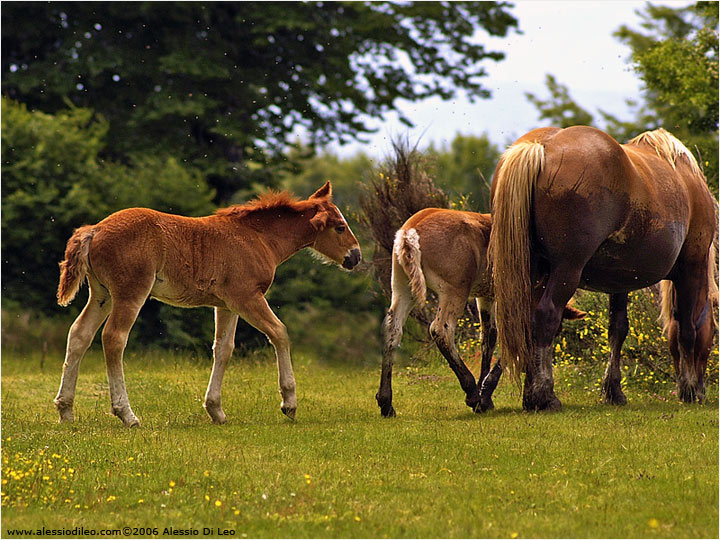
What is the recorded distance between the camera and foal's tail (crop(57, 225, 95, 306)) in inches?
345

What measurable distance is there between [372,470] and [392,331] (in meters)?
2.79

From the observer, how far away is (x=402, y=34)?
939 inches

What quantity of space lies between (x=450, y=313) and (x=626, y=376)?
371 cm

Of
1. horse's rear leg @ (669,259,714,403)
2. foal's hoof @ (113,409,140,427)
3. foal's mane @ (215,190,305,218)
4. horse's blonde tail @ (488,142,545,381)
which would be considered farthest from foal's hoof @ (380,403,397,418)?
horse's rear leg @ (669,259,714,403)

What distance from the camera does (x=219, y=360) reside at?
31.1 feet

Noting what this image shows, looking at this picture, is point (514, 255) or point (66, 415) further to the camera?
point (66, 415)

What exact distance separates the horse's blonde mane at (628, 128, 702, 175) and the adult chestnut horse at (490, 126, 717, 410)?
44 mm

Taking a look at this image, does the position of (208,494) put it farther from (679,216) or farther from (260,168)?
(260,168)

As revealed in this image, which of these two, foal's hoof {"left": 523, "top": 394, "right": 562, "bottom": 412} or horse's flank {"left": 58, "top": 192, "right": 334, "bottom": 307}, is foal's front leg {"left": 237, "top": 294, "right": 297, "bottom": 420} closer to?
horse's flank {"left": 58, "top": 192, "right": 334, "bottom": 307}

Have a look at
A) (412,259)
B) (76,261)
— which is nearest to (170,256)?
(76,261)

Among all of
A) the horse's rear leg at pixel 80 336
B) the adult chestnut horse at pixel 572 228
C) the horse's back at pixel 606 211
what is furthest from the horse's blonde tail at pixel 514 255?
the horse's rear leg at pixel 80 336

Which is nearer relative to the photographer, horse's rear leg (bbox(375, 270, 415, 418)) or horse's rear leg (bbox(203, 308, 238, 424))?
horse's rear leg (bbox(203, 308, 238, 424))

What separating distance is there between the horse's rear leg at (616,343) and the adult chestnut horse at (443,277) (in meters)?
1.58

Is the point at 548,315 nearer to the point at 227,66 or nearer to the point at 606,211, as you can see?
the point at 606,211
